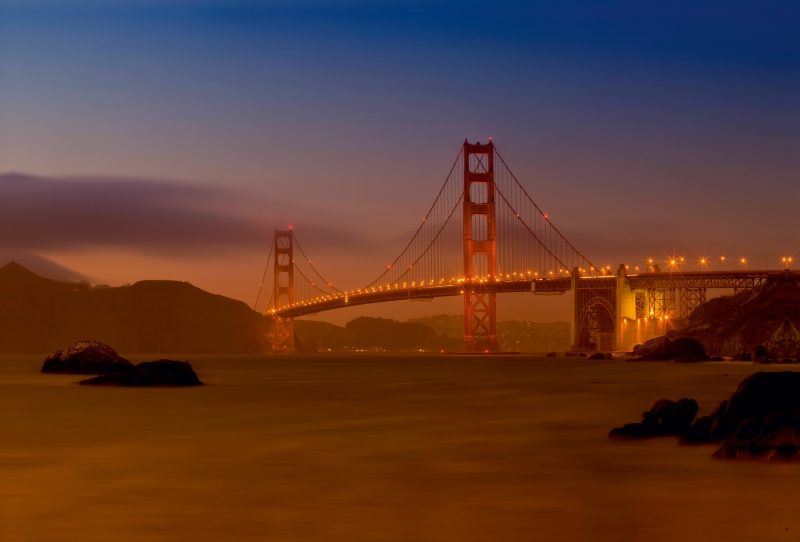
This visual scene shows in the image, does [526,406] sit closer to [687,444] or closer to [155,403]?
[155,403]

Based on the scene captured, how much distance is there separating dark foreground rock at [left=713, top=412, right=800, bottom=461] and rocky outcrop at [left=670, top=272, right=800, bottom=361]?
52.2m

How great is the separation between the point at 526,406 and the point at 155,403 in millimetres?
8876

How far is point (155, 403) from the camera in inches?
931

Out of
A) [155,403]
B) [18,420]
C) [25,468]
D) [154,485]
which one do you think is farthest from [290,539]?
[155,403]

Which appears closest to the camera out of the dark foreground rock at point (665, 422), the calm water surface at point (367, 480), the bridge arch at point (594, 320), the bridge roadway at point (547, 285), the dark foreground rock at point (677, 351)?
the calm water surface at point (367, 480)

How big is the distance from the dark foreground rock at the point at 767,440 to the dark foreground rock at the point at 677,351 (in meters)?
49.3

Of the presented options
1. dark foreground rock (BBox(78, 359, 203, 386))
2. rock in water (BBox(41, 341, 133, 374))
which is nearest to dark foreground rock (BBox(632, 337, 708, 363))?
rock in water (BBox(41, 341, 133, 374))

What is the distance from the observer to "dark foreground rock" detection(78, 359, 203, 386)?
3075 cm

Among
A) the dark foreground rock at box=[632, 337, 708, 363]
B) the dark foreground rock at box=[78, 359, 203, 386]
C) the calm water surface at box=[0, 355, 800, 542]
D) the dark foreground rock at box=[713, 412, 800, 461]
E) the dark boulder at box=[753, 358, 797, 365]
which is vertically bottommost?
the calm water surface at box=[0, 355, 800, 542]

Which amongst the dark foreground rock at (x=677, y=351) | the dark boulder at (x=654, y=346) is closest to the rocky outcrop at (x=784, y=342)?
the dark foreground rock at (x=677, y=351)

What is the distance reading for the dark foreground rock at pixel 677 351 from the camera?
2418 inches

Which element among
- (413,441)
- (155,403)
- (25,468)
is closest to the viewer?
(25,468)

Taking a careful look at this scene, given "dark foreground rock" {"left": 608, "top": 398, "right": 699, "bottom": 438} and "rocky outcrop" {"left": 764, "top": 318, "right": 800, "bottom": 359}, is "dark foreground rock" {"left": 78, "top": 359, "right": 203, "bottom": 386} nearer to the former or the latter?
"dark foreground rock" {"left": 608, "top": 398, "right": 699, "bottom": 438}

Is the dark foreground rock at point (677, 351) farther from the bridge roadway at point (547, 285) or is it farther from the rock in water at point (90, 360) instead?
the rock in water at point (90, 360)
